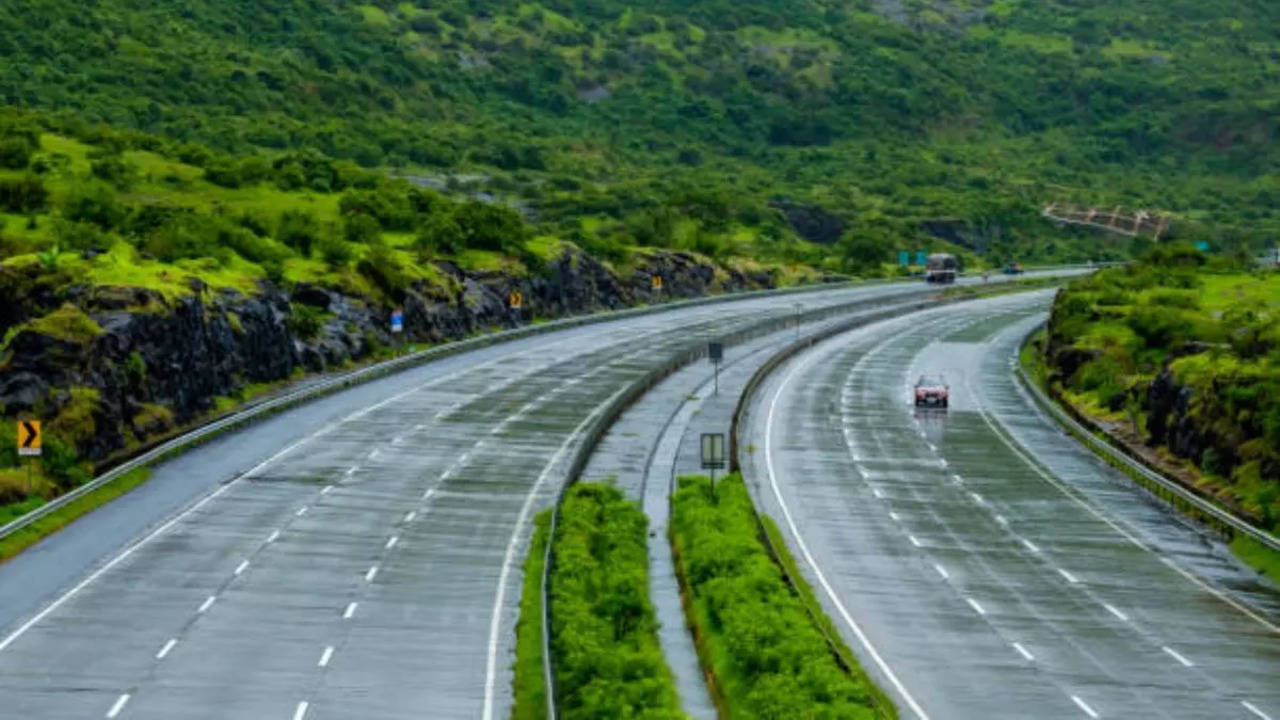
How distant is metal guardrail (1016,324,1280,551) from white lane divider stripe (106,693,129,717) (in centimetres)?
2874

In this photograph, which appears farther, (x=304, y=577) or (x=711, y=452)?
(x=711, y=452)

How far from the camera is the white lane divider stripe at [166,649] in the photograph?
35.7 m

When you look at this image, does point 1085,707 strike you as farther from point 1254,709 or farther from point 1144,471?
point 1144,471

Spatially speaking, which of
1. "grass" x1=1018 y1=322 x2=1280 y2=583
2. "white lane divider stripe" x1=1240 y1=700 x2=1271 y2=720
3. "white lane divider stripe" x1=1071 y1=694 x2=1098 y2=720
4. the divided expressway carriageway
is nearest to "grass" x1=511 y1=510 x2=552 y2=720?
the divided expressway carriageway

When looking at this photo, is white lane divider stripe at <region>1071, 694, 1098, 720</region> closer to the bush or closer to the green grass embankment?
the green grass embankment

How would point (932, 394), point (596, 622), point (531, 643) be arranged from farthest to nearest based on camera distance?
1. point (932, 394)
2. point (596, 622)
3. point (531, 643)

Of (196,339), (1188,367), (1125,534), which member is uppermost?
(196,339)

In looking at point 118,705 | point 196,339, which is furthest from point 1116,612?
point 196,339

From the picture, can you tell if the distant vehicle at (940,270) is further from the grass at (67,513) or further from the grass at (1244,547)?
the grass at (67,513)

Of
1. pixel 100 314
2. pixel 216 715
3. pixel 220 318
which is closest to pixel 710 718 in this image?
pixel 216 715

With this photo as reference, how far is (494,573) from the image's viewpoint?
148 ft

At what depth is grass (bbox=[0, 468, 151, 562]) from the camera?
153ft

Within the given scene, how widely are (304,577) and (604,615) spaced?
7.84 metres

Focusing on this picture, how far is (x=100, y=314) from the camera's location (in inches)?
2505
